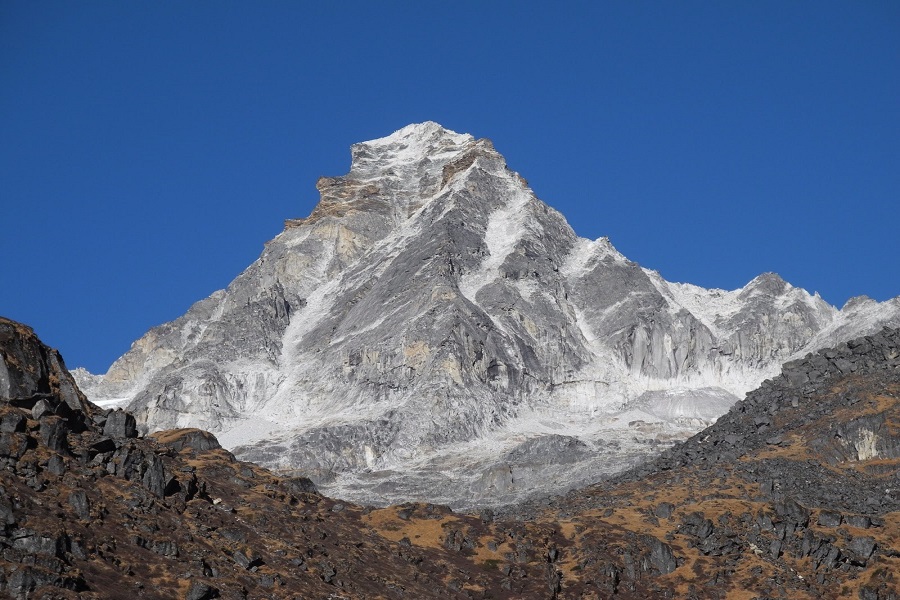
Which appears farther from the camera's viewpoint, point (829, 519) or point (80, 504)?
point (829, 519)

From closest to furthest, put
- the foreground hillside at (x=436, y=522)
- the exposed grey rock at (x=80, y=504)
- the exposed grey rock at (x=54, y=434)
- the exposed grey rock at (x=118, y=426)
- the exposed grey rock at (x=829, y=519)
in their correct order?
1. the foreground hillside at (x=436, y=522)
2. the exposed grey rock at (x=80, y=504)
3. the exposed grey rock at (x=54, y=434)
4. the exposed grey rock at (x=118, y=426)
5. the exposed grey rock at (x=829, y=519)

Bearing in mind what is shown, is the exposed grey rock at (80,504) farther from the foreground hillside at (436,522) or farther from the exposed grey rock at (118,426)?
the exposed grey rock at (118,426)

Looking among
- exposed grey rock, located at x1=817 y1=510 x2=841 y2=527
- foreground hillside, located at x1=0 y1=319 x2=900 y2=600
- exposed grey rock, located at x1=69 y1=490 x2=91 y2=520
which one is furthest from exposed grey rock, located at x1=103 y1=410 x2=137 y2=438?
exposed grey rock, located at x1=817 y1=510 x2=841 y2=527

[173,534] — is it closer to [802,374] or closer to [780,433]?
[780,433]

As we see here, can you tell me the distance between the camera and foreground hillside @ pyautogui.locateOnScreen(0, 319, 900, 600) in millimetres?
99938

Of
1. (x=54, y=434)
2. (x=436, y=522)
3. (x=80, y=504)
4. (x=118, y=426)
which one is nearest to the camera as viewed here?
(x=80, y=504)

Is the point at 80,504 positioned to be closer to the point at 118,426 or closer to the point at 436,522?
the point at 118,426

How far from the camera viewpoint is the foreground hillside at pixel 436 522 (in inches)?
3935

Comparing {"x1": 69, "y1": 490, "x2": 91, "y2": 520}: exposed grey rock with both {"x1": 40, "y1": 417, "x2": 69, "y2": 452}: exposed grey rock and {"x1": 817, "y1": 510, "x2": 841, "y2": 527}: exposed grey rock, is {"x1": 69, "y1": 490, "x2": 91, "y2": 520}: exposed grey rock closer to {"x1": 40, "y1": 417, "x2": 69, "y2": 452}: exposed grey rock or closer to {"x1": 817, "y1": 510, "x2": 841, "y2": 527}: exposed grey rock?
{"x1": 40, "y1": 417, "x2": 69, "y2": 452}: exposed grey rock

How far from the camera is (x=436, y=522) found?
451 ft

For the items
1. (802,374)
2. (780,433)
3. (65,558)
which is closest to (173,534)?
(65,558)

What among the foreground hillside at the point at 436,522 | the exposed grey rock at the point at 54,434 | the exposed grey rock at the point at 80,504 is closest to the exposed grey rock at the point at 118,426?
the foreground hillside at the point at 436,522

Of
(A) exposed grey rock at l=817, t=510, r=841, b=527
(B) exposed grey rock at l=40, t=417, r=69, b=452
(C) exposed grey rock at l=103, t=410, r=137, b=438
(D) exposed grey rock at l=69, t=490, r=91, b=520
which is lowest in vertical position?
(D) exposed grey rock at l=69, t=490, r=91, b=520

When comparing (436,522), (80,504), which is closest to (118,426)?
(80,504)
